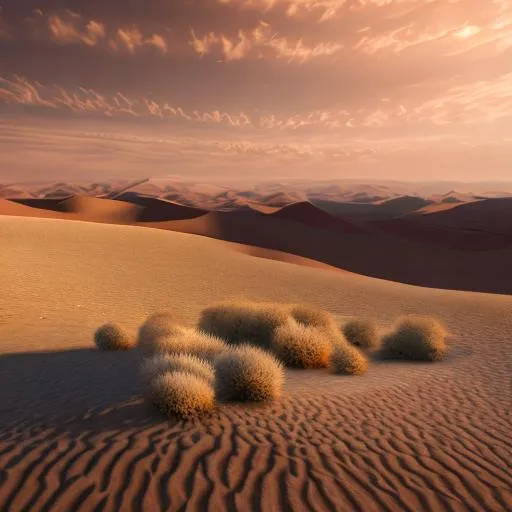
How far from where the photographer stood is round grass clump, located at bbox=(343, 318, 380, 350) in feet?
44.0

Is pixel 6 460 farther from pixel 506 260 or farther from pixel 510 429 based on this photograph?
pixel 506 260

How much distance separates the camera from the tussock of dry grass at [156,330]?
37.5ft

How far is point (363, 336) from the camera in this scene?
1341 centimetres

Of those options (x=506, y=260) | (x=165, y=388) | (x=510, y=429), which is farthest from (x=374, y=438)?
(x=506, y=260)

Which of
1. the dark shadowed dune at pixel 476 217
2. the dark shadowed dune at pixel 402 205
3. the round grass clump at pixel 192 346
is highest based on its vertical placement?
the dark shadowed dune at pixel 402 205

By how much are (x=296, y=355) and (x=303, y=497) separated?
603cm

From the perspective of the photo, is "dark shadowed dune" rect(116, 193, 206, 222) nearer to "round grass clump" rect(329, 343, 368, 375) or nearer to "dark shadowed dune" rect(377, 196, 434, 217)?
"round grass clump" rect(329, 343, 368, 375)

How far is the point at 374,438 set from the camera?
20.8 feet

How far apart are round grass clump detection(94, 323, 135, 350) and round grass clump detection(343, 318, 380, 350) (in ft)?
21.1

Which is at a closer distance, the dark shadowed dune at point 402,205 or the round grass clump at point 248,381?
the round grass clump at point 248,381

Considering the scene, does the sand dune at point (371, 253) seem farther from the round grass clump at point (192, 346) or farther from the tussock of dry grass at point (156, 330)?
the round grass clump at point (192, 346)

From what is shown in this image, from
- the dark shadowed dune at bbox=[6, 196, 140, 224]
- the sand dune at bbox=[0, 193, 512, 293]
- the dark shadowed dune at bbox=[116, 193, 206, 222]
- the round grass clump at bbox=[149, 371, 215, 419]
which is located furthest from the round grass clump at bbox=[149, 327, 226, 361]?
the dark shadowed dune at bbox=[6, 196, 140, 224]

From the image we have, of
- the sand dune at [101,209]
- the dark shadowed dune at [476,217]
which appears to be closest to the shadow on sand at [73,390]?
the sand dune at [101,209]

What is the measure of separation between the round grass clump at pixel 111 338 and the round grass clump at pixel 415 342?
715 cm
